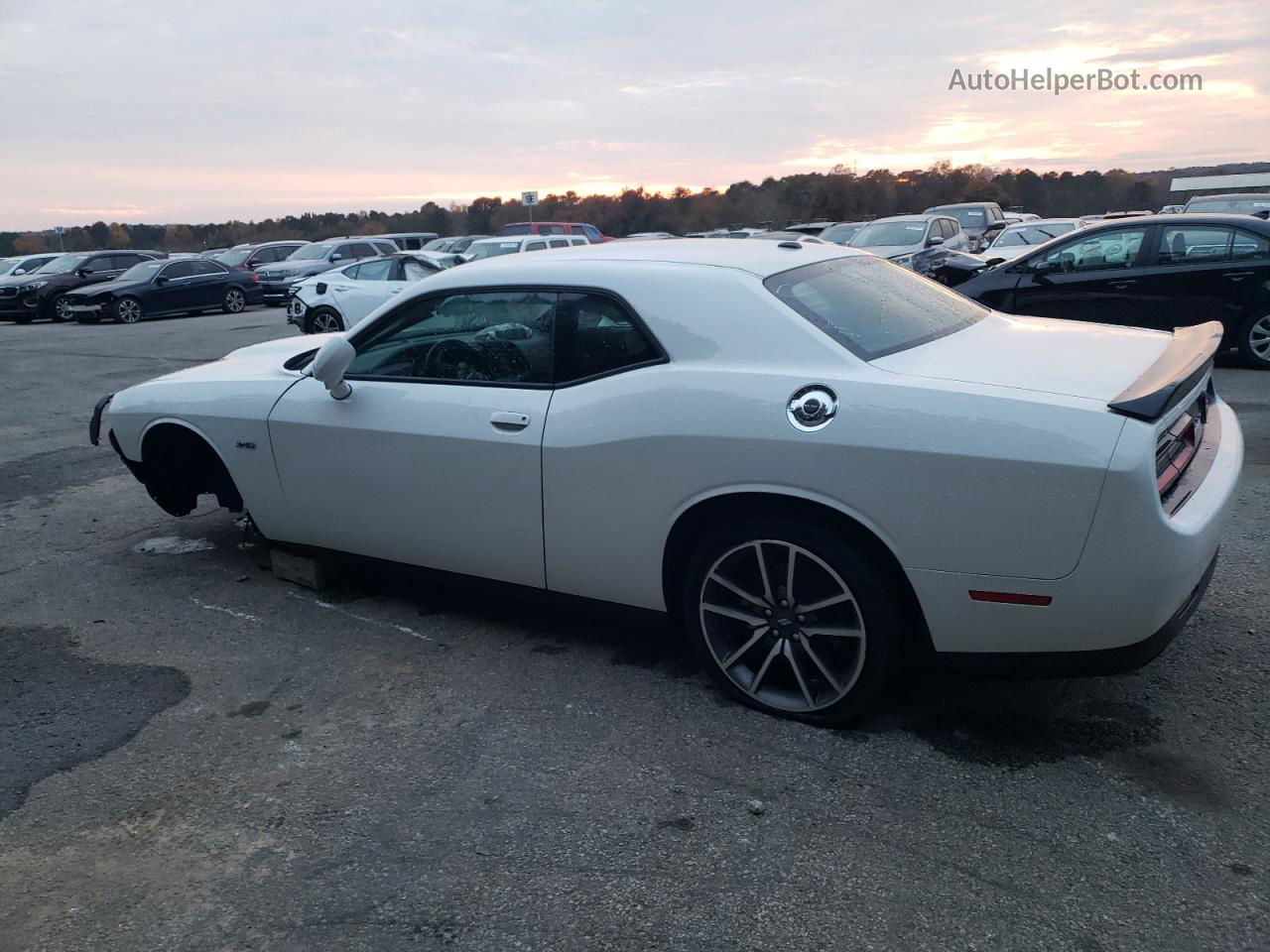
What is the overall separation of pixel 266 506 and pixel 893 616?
298cm

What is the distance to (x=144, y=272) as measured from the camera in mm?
22156

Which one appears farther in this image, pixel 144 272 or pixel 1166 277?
pixel 144 272

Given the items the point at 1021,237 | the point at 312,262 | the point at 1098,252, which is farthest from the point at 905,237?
the point at 312,262

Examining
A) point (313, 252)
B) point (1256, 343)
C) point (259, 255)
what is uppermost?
point (313, 252)

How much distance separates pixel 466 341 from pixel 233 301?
21390 millimetres

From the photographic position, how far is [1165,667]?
142 inches

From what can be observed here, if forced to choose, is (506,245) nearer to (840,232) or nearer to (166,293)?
(840,232)

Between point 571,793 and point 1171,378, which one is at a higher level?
point 1171,378

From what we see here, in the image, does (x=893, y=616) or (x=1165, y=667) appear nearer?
(x=893, y=616)

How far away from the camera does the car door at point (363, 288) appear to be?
569 inches

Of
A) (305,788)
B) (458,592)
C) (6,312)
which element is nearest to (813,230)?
(6,312)

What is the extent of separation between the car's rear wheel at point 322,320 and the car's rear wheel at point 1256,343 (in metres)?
11.5

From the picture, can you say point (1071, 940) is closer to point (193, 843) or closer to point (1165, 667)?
point (1165, 667)

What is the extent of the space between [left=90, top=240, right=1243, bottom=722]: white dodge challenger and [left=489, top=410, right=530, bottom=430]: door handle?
13 millimetres
